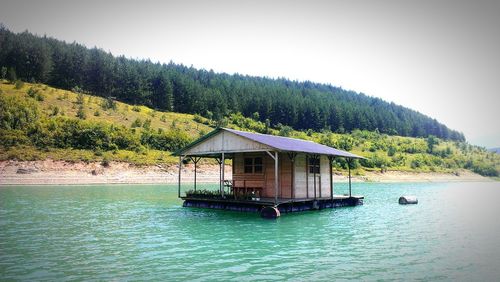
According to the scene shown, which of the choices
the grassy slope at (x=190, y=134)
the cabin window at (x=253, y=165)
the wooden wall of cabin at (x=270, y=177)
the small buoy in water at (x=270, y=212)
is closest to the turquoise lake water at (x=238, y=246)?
the small buoy in water at (x=270, y=212)

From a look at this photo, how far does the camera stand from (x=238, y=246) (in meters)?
16.7

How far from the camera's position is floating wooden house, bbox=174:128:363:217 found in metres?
27.8

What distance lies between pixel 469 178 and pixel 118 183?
101 metres

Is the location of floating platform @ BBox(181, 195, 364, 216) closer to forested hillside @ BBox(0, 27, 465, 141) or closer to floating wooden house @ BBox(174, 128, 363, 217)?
floating wooden house @ BBox(174, 128, 363, 217)

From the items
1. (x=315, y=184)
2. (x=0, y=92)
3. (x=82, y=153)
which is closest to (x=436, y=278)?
(x=315, y=184)

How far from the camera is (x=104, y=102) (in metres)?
92.5

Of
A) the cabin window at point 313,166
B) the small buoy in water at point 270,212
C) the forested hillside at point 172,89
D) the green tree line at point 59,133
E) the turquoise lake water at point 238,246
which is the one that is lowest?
the turquoise lake water at point 238,246

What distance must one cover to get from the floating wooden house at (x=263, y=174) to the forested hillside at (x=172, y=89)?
8017cm

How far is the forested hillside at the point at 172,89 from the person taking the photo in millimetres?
101812

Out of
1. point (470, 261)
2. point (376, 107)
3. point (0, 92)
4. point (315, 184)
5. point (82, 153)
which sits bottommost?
point (470, 261)

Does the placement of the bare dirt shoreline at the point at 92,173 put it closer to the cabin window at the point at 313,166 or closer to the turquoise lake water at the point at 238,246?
the turquoise lake water at the point at 238,246

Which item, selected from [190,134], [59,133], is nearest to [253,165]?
[59,133]

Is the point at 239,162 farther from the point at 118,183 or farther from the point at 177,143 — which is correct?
the point at 177,143

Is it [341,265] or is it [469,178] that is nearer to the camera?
[341,265]
